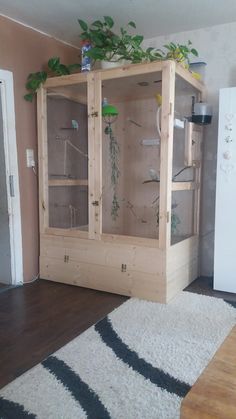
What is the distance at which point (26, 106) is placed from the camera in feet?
10.2

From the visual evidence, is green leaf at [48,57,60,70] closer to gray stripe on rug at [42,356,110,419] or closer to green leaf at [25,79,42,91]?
green leaf at [25,79,42,91]

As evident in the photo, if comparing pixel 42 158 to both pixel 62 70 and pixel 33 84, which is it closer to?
pixel 33 84

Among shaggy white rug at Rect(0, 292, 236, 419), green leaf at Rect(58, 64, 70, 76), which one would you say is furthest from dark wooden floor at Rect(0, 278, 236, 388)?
green leaf at Rect(58, 64, 70, 76)

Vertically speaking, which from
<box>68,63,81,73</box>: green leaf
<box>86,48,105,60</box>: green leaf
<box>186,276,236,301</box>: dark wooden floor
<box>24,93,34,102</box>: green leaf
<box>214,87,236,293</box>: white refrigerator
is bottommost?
<box>186,276,236,301</box>: dark wooden floor

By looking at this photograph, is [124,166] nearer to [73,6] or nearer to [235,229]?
A: [235,229]

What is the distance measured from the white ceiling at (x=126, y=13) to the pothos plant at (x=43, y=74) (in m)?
0.36

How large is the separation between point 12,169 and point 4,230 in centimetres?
57

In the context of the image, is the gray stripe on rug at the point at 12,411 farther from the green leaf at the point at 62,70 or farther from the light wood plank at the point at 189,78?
the green leaf at the point at 62,70

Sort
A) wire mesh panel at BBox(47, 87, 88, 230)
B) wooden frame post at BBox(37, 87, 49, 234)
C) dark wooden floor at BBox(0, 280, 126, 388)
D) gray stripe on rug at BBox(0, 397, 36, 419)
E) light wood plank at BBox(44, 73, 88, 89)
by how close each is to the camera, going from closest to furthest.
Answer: gray stripe on rug at BBox(0, 397, 36, 419)
dark wooden floor at BBox(0, 280, 126, 388)
light wood plank at BBox(44, 73, 88, 89)
wire mesh panel at BBox(47, 87, 88, 230)
wooden frame post at BBox(37, 87, 49, 234)

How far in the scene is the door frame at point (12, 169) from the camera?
9.51 feet

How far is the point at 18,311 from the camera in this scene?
2541 mm

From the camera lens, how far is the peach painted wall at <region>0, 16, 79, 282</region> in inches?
115

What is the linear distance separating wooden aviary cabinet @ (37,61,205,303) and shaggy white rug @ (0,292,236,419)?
1.45 feet

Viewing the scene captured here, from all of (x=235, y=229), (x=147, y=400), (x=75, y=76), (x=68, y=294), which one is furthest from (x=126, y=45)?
(x=147, y=400)
